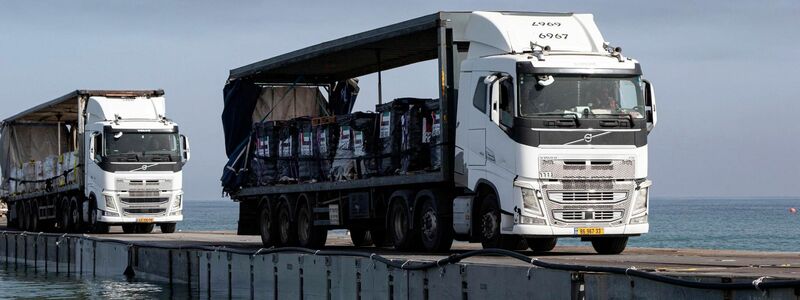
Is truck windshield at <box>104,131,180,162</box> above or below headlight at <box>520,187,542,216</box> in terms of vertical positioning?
above

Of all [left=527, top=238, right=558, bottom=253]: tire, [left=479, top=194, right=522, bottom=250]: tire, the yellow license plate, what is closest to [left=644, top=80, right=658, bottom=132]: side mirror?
the yellow license plate

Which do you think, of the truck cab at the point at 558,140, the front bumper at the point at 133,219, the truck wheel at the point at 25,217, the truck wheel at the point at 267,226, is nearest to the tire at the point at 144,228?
the front bumper at the point at 133,219

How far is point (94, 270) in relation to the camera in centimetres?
3375

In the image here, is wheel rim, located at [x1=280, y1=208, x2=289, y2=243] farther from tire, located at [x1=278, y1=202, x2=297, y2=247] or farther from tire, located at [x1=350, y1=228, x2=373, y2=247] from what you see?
tire, located at [x1=350, y1=228, x2=373, y2=247]

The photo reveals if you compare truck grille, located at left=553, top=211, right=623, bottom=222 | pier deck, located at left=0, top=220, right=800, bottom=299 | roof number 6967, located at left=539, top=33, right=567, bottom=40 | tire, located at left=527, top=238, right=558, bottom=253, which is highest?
roof number 6967, located at left=539, top=33, right=567, bottom=40

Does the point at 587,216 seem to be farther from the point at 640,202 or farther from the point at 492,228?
the point at 492,228

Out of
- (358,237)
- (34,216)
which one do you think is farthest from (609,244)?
(34,216)

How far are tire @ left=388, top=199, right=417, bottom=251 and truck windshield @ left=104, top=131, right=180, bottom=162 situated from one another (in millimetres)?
15788

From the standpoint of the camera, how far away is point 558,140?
21.0 metres

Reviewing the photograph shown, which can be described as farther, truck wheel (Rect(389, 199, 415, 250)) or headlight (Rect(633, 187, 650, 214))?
truck wheel (Rect(389, 199, 415, 250))

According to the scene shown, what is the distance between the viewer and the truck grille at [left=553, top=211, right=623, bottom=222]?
21125mm

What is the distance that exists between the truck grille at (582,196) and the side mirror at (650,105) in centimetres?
118

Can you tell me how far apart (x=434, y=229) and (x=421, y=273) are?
16.3ft

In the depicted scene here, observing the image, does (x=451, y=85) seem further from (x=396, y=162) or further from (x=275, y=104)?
(x=275, y=104)
